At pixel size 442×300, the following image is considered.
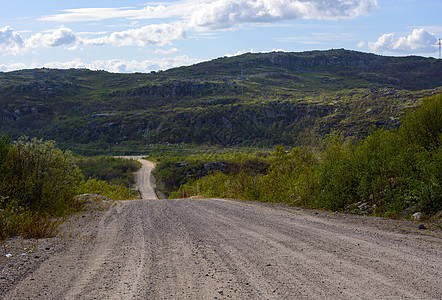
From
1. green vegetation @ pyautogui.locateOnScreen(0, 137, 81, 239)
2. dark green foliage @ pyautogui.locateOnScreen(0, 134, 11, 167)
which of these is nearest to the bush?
green vegetation @ pyautogui.locateOnScreen(0, 137, 81, 239)

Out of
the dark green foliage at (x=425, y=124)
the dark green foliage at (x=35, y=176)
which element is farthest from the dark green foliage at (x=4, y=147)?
the dark green foliage at (x=425, y=124)

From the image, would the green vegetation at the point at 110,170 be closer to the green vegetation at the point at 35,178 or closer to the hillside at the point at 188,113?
the hillside at the point at 188,113

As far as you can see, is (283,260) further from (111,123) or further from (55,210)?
(111,123)

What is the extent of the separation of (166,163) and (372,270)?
57646mm

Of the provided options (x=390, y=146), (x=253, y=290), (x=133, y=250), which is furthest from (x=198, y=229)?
(x=390, y=146)

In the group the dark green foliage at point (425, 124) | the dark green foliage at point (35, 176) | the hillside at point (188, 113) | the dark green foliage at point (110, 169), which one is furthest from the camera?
the hillside at point (188, 113)

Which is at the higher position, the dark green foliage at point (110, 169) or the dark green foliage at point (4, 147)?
the dark green foliage at point (4, 147)

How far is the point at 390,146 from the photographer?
12242mm

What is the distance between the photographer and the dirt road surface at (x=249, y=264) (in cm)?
505

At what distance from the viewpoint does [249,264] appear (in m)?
6.25

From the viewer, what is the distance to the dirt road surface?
16.6 ft

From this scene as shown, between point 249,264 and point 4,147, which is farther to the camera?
point 4,147

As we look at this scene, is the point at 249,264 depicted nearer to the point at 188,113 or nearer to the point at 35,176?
the point at 35,176

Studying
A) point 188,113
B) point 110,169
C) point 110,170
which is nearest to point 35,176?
point 110,170
